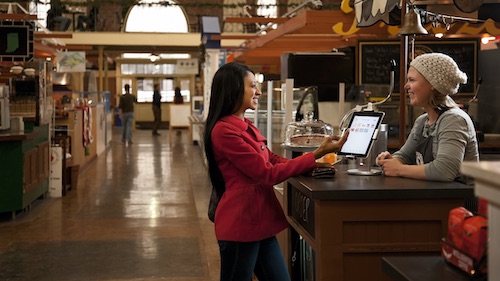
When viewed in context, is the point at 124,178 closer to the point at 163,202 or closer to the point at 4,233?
the point at 163,202

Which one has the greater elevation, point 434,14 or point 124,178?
point 434,14

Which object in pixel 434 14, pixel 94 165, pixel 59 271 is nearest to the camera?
pixel 434 14

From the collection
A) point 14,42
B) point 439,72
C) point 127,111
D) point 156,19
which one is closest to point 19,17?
point 14,42

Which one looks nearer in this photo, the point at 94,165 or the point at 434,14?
the point at 434,14

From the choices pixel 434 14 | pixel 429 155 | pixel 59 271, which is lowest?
pixel 59 271

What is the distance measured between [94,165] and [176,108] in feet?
22.1

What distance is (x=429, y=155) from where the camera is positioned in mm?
3602

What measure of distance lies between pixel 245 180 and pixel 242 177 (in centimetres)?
2

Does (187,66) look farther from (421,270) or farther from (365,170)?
(421,270)

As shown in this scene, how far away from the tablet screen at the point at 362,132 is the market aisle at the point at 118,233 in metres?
2.66

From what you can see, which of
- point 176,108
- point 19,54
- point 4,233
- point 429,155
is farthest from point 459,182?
point 176,108

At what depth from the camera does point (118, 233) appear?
7.90 m

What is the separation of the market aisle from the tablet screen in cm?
266

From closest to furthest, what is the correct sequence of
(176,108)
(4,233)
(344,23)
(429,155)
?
(429,155)
(4,233)
(344,23)
(176,108)
